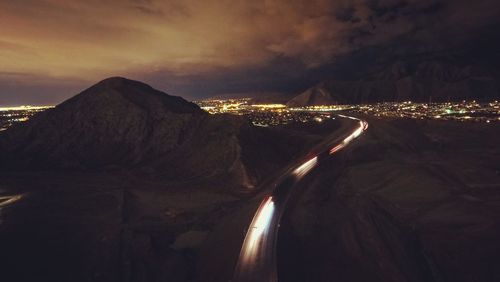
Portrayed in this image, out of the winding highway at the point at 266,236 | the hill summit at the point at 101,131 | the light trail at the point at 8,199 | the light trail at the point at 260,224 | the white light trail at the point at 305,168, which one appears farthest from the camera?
the hill summit at the point at 101,131

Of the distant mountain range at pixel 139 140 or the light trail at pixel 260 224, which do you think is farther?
the distant mountain range at pixel 139 140

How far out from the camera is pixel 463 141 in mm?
100500

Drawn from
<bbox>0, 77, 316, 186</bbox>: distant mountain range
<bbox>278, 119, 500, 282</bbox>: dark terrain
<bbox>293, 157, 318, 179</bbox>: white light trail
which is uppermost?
<bbox>0, 77, 316, 186</bbox>: distant mountain range

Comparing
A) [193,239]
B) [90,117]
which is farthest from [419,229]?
[90,117]

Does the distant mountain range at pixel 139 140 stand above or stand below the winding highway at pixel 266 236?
above

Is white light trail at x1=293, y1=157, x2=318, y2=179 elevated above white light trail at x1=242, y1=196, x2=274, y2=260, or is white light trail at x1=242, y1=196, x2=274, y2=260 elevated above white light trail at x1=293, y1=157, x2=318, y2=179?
white light trail at x1=293, y1=157, x2=318, y2=179

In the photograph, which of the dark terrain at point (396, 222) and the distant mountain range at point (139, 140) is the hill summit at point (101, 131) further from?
the dark terrain at point (396, 222)

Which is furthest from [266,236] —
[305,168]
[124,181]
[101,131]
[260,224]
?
[101,131]

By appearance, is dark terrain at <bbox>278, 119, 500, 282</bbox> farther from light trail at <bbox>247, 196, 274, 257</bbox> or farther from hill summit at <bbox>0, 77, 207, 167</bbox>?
hill summit at <bbox>0, 77, 207, 167</bbox>

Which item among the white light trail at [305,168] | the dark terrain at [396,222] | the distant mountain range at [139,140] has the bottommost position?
the dark terrain at [396,222]

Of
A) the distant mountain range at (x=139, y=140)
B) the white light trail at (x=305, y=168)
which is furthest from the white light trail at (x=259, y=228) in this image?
the distant mountain range at (x=139, y=140)

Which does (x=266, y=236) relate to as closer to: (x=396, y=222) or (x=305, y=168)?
(x=396, y=222)

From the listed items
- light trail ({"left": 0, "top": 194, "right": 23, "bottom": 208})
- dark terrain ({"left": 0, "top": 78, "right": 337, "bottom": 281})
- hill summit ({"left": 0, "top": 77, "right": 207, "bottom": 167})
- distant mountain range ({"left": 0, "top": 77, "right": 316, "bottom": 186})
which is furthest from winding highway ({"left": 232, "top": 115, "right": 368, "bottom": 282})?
light trail ({"left": 0, "top": 194, "right": 23, "bottom": 208})

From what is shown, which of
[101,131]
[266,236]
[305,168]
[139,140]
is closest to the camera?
[266,236]
